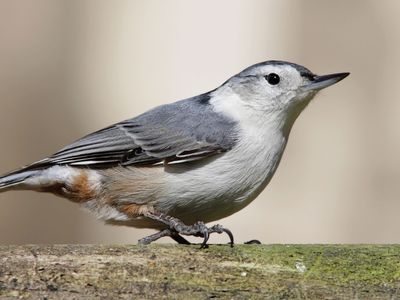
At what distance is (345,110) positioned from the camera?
4.79 m

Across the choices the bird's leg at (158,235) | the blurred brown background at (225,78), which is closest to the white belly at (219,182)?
the bird's leg at (158,235)

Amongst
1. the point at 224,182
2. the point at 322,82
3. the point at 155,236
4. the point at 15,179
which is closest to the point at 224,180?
the point at 224,182

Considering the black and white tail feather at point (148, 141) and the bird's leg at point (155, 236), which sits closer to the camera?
the bird's leg at point (155, 236)

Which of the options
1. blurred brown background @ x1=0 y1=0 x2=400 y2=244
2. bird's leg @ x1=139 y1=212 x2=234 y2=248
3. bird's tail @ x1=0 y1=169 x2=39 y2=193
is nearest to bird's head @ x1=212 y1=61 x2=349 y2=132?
bird's leg @ x1=139 y1=212 x2=234 y2=248

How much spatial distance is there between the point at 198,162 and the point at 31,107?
1.77m

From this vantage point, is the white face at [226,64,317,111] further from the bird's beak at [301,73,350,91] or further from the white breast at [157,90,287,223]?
the white breast at [157,90,287,223]

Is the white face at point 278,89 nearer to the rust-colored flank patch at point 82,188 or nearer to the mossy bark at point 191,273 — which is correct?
the rust-colored flank patch at point 82,188

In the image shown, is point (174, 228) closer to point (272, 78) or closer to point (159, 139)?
point (159, 139)

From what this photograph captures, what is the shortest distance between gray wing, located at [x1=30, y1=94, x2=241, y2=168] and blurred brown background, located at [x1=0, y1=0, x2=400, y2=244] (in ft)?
4.12

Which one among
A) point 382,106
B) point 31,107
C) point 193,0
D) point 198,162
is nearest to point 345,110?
point 382,106

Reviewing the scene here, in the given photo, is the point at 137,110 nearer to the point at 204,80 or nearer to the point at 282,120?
the point at 204,80

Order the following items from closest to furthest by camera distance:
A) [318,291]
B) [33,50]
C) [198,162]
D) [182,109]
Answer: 1. [318,291]
2. [198,162]
3. [182,109]
4. [33,50]

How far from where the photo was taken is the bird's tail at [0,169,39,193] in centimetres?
328

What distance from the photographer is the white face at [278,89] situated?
320 centimetres
